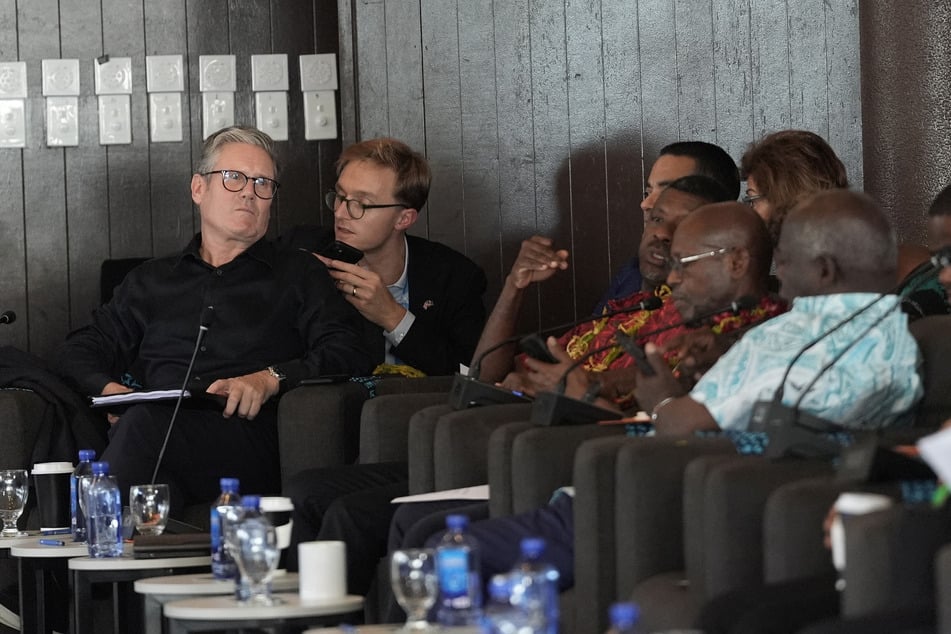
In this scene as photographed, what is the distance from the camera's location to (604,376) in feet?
11.1

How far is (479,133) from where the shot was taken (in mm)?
5211

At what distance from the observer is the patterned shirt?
253 centimetres

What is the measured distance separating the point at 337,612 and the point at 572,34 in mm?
3122

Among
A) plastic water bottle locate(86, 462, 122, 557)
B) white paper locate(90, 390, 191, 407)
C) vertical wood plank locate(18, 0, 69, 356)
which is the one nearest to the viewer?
plastic water bottle locate(86, 462, 122, 557)

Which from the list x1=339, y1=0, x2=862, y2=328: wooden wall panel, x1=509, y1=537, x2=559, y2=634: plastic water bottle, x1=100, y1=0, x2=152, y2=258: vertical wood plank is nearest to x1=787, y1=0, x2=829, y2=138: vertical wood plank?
x1=339, y1=0, x2=862, y2=328: wooden wall panel

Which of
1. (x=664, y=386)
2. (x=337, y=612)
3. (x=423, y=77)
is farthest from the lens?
(x=423, y=77)

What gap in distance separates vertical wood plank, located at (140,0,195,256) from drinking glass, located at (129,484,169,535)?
2134 mm

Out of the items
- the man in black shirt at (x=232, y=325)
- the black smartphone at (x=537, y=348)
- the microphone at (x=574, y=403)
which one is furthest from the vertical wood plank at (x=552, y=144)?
the microphone at (x=574, y=403)

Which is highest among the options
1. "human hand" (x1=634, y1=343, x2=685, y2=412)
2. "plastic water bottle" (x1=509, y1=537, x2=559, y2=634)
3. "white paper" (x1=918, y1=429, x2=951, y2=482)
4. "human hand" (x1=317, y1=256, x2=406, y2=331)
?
"human hand" (x1=317, y1=256, x2=406, y2=331)

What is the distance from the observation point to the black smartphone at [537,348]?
3287 millimetres

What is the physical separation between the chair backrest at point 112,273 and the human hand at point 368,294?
82cm

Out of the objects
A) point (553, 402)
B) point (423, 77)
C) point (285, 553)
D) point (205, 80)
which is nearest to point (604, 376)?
point (553, 402)

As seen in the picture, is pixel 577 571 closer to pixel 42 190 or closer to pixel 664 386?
pixel 664 386

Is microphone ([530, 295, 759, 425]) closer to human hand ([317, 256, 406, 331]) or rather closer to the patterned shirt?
the patterned shirt
